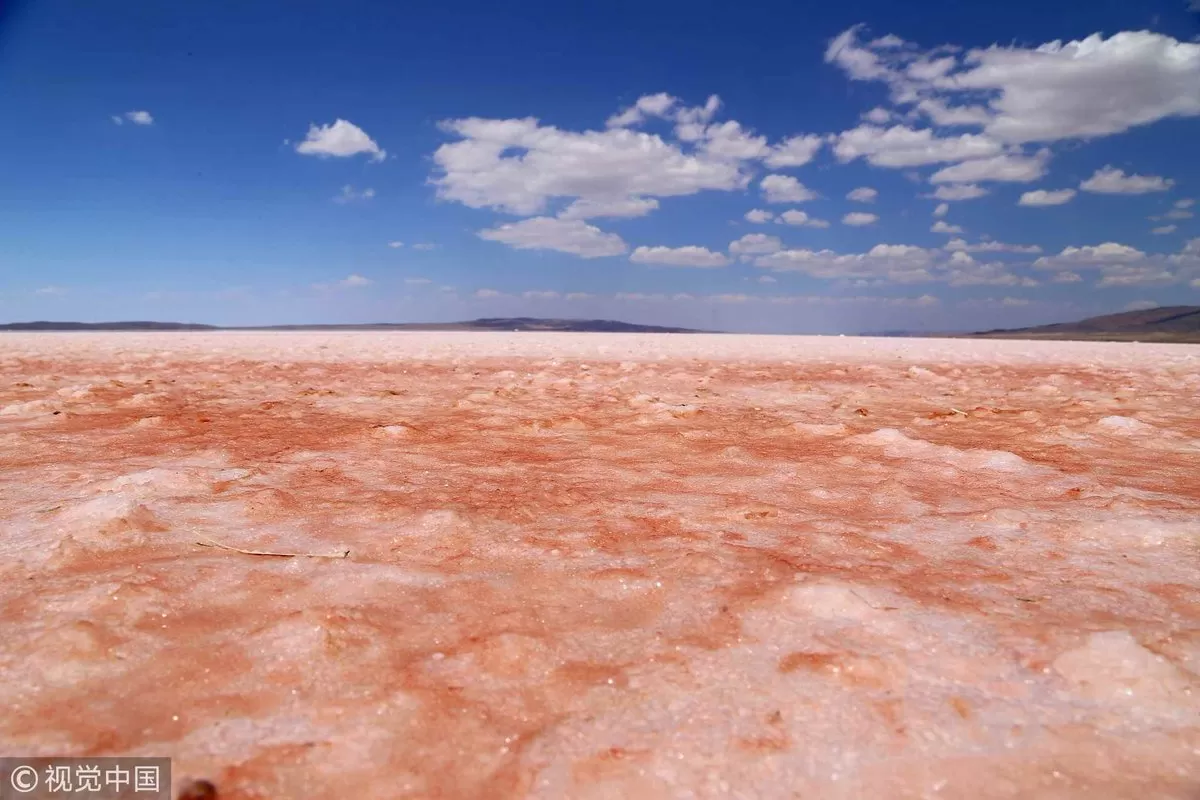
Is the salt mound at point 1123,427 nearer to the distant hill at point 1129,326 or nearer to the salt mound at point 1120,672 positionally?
the salt mound at point 1120,672

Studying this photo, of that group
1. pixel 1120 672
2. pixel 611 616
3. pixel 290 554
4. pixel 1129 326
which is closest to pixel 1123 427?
pixel 1120 672

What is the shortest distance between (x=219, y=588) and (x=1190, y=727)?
2.88 metres

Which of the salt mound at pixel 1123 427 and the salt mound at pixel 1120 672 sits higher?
the salt mound at pixel 1123 427

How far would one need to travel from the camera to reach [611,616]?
241 centimetres

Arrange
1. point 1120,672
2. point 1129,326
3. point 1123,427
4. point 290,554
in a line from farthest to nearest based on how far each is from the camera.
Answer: point 1129,326, point 1123,427, point 290,554, point 1120,672

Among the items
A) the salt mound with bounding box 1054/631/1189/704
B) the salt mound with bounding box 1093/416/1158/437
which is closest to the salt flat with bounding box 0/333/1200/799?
the salt mound with bounding box 1054/631/1189/704

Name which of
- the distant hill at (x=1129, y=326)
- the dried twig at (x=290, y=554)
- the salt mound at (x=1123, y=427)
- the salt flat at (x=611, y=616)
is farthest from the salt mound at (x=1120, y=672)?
the distant hill at (x=1129, y=326)

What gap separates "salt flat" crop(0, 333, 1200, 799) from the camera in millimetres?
1701

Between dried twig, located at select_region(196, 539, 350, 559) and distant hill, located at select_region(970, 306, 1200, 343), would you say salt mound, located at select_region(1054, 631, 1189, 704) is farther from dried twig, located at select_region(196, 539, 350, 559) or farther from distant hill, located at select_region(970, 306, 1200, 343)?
distant hill, located at select_region(970, 306, 1200, 343)

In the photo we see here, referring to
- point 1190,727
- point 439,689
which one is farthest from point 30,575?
point 1190,727

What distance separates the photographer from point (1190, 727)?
71.1 inches

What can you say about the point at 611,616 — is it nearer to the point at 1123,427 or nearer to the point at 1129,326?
the point at 1123,427

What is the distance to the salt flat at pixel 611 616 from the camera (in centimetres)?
170

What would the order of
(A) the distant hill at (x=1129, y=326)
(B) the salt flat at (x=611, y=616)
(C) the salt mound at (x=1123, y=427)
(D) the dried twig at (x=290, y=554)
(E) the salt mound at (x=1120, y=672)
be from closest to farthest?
(B) the salt flat at (x=611, y=616) < (E) the salt mound at (x=1120, y=672) < (D) the dried twig at (x=290, y=554) < (C) the salt mound at (x=1123, y=427) < (A) the distant hill at (x=1129, y=326)
